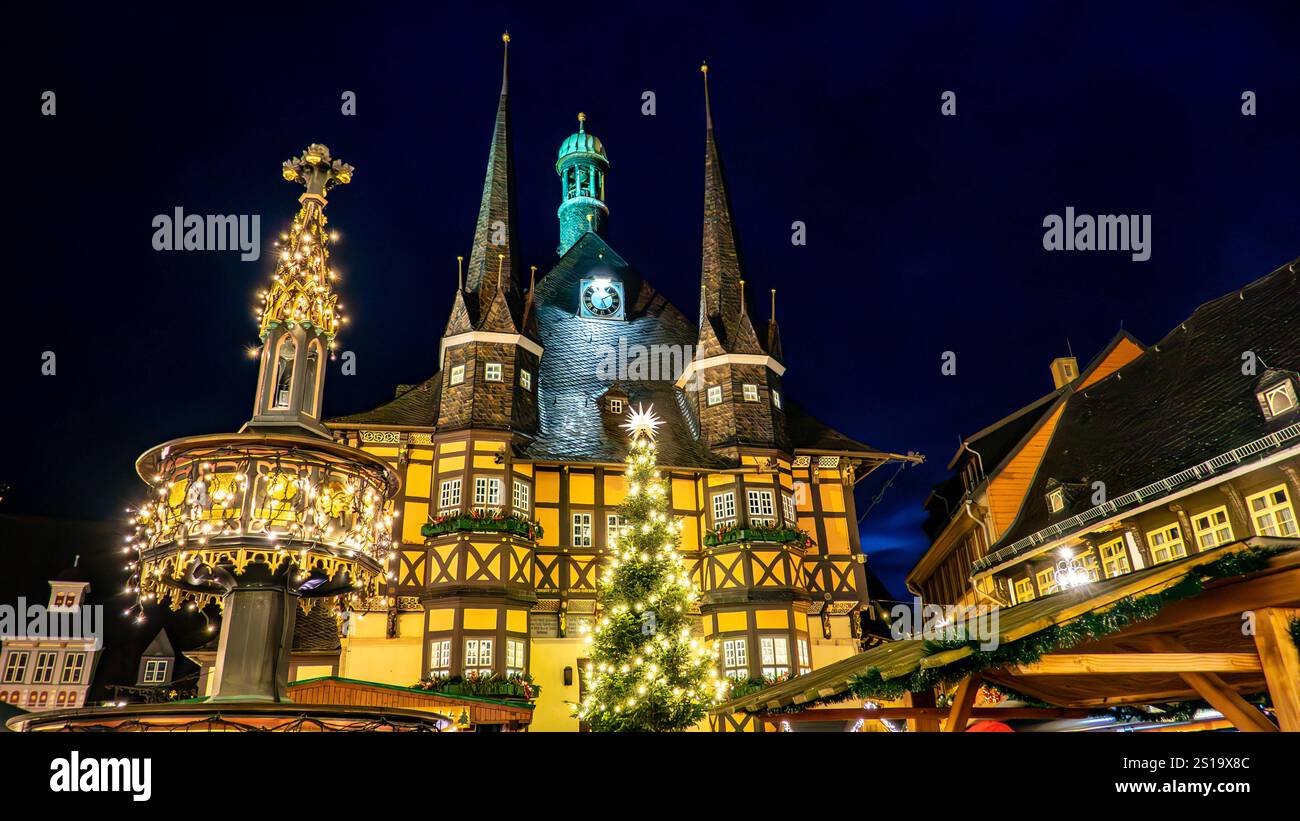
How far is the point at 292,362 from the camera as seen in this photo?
32.0 feet

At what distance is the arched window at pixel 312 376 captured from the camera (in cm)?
967

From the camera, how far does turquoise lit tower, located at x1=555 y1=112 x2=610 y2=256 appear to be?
148ft

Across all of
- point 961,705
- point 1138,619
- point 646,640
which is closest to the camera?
point 1138,619

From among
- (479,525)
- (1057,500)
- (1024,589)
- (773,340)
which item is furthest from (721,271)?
(1024,589)

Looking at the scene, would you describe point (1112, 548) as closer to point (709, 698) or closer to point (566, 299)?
point (709, 698)

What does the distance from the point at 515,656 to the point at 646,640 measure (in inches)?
220

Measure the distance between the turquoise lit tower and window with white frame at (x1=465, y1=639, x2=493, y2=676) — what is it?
26.7 m

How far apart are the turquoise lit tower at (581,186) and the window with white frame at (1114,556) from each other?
31499 millimetres

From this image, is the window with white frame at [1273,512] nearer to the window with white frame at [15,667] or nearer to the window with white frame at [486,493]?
the window with white frame at [486,493]

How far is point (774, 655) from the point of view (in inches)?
960

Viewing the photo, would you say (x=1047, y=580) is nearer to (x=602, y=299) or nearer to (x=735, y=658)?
(x=735, y=658)

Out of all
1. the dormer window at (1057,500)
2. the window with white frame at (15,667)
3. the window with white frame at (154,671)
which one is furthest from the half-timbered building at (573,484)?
the window with white frame at (15,667)

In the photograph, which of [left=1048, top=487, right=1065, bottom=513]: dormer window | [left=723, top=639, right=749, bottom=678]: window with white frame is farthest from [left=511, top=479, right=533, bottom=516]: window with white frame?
[left=1048, top=487, right=1065, bottom=513]: dormer window
